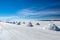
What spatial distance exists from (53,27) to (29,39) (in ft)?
16.0

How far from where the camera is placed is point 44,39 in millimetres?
5297

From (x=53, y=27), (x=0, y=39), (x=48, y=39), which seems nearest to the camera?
(x=48, y=39)

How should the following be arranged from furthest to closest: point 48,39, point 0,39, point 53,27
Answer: point 53,27 < point 0,39 < point 48,39

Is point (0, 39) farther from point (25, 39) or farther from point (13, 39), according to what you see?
point (25, 39)

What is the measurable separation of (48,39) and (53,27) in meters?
4.70

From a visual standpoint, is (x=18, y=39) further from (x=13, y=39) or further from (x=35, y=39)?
(x=35, y=39)

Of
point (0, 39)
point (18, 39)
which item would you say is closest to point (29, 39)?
point (18, 39)

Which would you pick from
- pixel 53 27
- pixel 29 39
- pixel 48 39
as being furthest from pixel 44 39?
pixel 53 27

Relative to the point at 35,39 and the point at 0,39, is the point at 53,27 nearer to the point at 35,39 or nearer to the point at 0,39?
the point at 35,39

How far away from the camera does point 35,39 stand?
537cm

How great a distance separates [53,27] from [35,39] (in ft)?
15.7

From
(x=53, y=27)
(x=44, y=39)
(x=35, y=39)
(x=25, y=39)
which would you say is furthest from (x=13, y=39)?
(x=53, y=27)

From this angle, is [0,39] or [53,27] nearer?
[0,39]

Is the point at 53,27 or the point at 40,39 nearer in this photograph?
the point at 40,39
